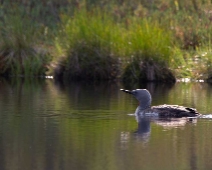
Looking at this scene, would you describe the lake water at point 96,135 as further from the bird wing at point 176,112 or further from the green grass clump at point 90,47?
the green grass clump at point 90,47

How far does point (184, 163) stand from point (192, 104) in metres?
7.34

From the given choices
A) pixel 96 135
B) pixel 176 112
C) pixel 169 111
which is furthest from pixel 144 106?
pixel 96 135

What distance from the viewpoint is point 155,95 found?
20797mm

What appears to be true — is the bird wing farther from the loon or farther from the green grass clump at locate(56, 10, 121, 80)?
the green grass clump at locate(56, 10, 121, 80)

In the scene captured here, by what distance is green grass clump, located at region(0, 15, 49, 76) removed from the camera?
2747 cm

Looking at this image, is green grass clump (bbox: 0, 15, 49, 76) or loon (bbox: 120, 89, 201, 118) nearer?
loon (bbox: 120, 89, 201, 118)

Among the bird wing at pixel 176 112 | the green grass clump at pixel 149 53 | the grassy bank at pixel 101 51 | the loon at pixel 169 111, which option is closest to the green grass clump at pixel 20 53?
the grassy bank at pixel 101 51

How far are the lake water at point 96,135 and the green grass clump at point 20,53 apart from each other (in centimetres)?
702

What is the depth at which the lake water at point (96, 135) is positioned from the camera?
1127cm

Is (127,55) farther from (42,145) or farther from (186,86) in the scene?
(42,145)

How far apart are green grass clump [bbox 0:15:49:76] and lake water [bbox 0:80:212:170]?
276 inches

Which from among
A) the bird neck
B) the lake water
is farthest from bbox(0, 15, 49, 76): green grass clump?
the bird neck

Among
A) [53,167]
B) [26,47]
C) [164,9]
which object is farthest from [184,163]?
[164,9]

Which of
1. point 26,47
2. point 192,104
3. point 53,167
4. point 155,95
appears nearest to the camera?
point 53,167
